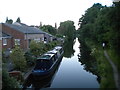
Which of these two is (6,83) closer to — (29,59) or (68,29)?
(29,59)

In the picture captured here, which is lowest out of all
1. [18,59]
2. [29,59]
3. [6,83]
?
[6,83]

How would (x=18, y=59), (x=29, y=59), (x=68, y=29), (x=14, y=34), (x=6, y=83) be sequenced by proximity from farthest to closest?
(x=68, y=29) → (x=14, y=34) → (x=29, y=59) → (x=18, y=59) → (x=6, y=83)

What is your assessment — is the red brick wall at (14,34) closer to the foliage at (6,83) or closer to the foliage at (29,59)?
the foliage at (29,59)

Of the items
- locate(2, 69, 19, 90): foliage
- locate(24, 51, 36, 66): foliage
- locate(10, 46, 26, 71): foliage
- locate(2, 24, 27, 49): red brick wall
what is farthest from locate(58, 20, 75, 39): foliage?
locate(2, 69, 19, 90): foliage

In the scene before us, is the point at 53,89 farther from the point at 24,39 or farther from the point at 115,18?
the point at 24,39

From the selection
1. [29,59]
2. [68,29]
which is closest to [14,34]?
[29,59]

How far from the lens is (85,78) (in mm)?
24688

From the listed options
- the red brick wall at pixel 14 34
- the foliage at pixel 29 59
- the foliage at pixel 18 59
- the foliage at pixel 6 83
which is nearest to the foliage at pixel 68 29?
the red brick wall at pixel 14 34

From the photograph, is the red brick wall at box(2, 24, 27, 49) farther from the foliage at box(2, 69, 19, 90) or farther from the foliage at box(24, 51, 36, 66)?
the foliage at box(2, 69, 19, 90)

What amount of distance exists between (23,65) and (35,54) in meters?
8.14

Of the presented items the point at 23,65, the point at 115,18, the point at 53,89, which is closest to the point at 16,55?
the point at 23,65

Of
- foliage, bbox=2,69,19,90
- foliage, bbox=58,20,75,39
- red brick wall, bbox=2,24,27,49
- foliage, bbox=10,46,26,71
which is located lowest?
foliage, bbox=2,69,19,90

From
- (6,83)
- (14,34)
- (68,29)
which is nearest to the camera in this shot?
(6,83)

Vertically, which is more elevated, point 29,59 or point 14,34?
point 14,34
